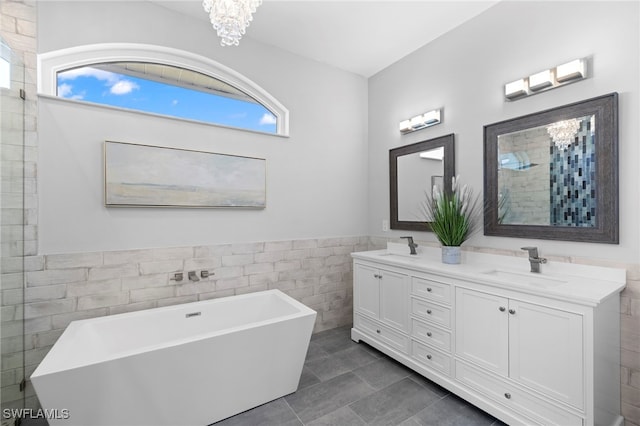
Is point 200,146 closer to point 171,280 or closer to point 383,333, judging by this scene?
point 171,280

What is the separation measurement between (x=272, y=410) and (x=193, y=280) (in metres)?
1.24

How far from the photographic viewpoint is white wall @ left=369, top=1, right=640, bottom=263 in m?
1.74

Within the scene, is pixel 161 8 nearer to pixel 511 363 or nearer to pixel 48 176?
pixel 48 176

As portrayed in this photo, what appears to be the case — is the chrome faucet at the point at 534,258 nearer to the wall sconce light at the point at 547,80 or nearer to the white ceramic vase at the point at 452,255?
the white ceramic vase at the point at 452,255

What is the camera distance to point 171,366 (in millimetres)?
1701

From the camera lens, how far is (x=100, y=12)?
2236 mm

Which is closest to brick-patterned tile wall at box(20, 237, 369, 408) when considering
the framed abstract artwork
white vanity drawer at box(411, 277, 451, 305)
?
the framed abstract artwork

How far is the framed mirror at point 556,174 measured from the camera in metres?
1.81

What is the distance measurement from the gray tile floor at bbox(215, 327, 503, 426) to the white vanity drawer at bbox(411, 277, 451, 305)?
703mm

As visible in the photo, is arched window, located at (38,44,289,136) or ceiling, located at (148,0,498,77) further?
ceiling, located at (148,0,498,77)

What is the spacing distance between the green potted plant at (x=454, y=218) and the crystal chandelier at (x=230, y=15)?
2.01 metres

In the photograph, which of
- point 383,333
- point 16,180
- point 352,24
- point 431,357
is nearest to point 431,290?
point 431,357

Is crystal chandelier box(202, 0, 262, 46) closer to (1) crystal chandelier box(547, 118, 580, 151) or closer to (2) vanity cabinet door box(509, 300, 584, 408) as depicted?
(1) crystal chandelier box(547, 118, 580, 151)

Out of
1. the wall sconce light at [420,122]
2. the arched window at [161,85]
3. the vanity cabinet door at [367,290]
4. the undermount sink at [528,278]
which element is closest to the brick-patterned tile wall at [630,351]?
the undermount sink at [528,278]
